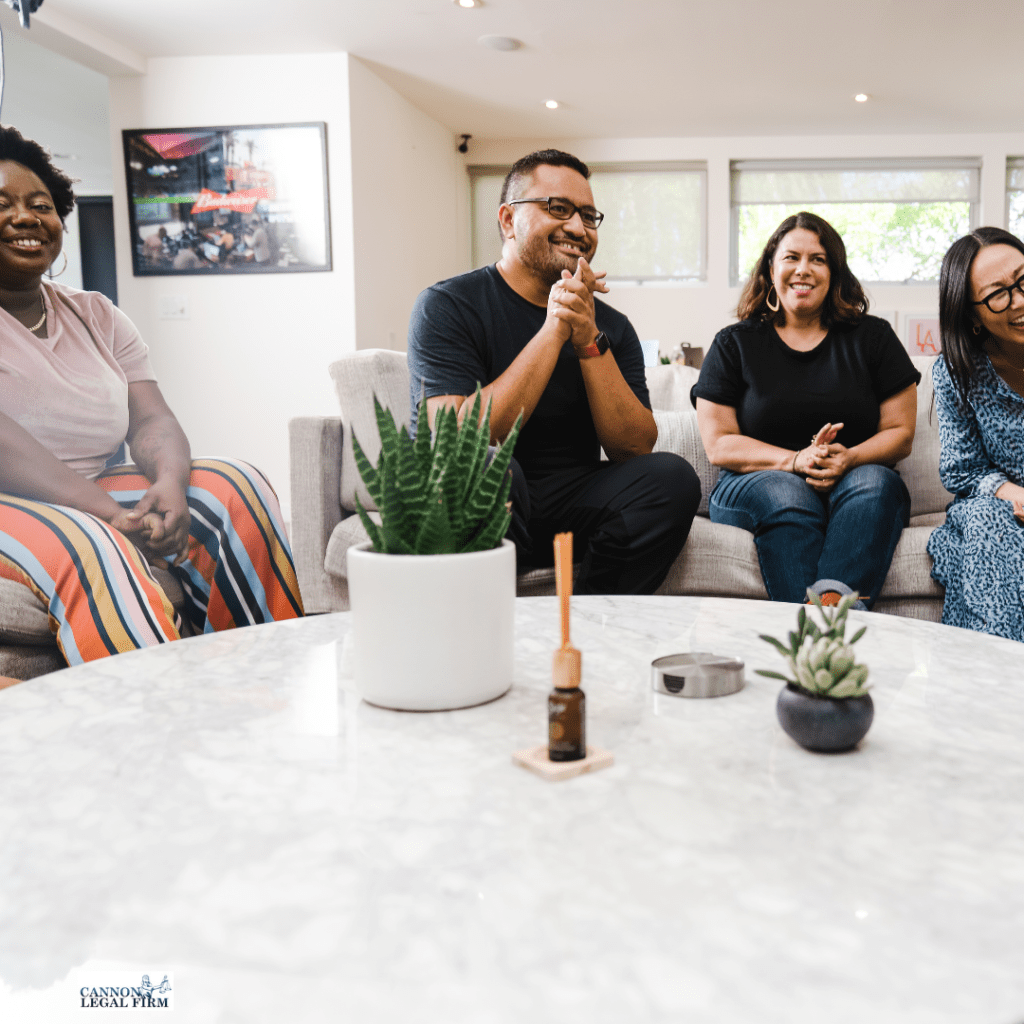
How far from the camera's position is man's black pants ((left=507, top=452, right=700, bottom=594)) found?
70.2 inches

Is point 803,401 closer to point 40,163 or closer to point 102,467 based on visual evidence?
point 102,467

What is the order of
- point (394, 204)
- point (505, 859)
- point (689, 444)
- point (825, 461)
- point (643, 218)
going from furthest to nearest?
point (643, 218), point (394, 204), point (689, 444), point (825, 461), point (505, 859)

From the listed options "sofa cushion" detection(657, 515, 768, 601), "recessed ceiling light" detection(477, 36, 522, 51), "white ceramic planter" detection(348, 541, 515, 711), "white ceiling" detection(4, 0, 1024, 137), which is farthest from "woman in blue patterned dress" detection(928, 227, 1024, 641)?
"recessed ceiling light" detection(477, 36, 522, 51)

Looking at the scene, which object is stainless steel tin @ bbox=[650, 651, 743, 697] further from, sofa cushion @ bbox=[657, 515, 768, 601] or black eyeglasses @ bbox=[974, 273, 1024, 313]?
black eyeglasses @ bbox=[974, 273, 1024, 313]

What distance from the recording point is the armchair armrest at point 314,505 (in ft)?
6.98

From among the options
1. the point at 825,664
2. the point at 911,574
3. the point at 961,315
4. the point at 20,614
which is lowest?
the point at 911,574

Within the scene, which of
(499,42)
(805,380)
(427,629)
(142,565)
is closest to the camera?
(427,629)

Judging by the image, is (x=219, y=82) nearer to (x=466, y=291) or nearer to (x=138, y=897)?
(x=466, y=291)

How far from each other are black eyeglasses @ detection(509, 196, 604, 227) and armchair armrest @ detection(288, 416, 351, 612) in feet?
2.37

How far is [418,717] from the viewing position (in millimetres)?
734

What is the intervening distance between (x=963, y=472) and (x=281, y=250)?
386 cm

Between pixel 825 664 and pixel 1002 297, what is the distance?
1.48 meters

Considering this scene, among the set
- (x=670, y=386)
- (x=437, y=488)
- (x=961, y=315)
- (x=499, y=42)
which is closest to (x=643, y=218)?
(x=499, y=42)

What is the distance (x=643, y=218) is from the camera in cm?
698
